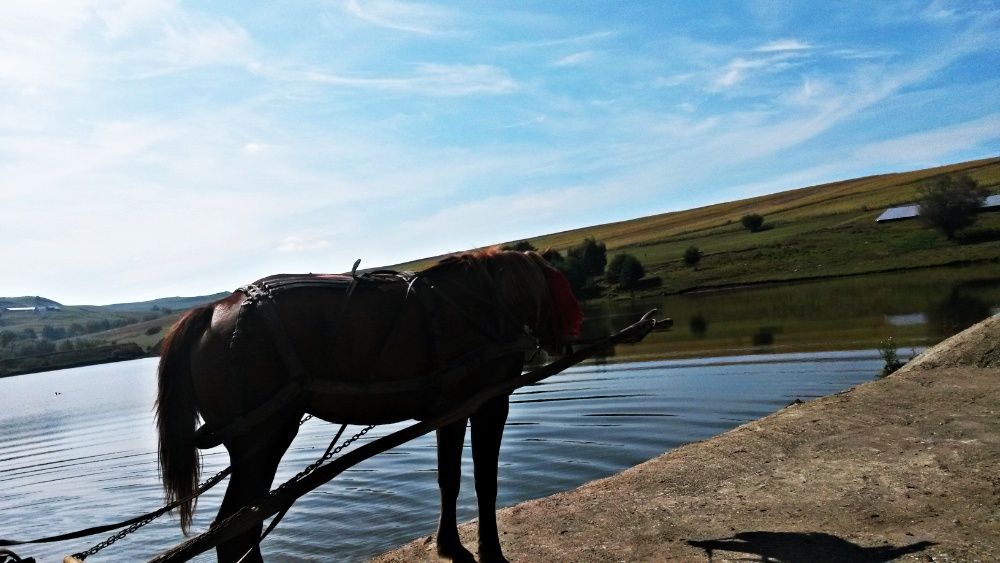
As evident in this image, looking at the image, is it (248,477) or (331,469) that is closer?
(248,477)

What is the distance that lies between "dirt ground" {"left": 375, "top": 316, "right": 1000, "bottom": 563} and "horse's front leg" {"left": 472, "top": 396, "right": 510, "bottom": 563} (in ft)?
1.37

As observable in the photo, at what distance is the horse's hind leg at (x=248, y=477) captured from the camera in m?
4.32

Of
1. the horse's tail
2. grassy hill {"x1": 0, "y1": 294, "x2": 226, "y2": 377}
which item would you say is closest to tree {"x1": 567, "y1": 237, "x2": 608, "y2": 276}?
grassy hill {"x1": 0, "y1": 294, "x2": 226, "y2": 377}

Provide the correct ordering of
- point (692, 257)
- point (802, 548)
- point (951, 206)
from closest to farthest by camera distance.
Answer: point (802, 548), point (951, 206), point (692, 257)

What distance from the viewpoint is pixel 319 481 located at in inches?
175

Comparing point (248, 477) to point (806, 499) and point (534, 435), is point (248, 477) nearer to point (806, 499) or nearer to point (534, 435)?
point (806, 499)

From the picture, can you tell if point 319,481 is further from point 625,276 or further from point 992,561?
point 625,276

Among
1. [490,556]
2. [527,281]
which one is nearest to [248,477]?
[490,556]

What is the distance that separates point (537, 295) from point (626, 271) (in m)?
61.7

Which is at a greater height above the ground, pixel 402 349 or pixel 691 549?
pixel 402 349

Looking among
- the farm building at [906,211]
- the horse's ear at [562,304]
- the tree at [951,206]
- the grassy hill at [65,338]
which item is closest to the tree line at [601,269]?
the farm building at [906,211]

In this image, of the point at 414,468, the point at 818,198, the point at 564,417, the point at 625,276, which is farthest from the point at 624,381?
the point at 818,198

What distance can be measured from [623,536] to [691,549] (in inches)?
26.5

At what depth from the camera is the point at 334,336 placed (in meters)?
4.53
